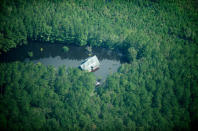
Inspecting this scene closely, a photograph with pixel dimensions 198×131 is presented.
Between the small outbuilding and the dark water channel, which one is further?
the dark water channel

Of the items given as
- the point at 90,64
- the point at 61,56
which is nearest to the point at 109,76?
the point at 90,64

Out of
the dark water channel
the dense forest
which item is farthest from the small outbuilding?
the dense forest

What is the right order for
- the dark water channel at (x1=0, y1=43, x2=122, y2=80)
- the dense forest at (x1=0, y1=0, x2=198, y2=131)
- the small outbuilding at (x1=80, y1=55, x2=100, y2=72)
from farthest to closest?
the dark water channel at (x1=0, y1=43, x2=122, y2=80) < the small outbuilding at (x1=80, y1=55, x2=100, y2=72) < the dense forest at (x1=0, y1=0, x2=198, y2=131)

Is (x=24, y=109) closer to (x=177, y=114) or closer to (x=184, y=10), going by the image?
(x=177, y=114)

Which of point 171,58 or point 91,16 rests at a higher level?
point 91,16

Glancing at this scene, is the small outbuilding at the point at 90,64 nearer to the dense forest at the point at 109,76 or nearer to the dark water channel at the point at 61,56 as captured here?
the dark water channel at the point at 61,56

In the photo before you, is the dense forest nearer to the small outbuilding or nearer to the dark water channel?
the dark water channel

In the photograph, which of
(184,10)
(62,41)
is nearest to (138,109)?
(62,41)
